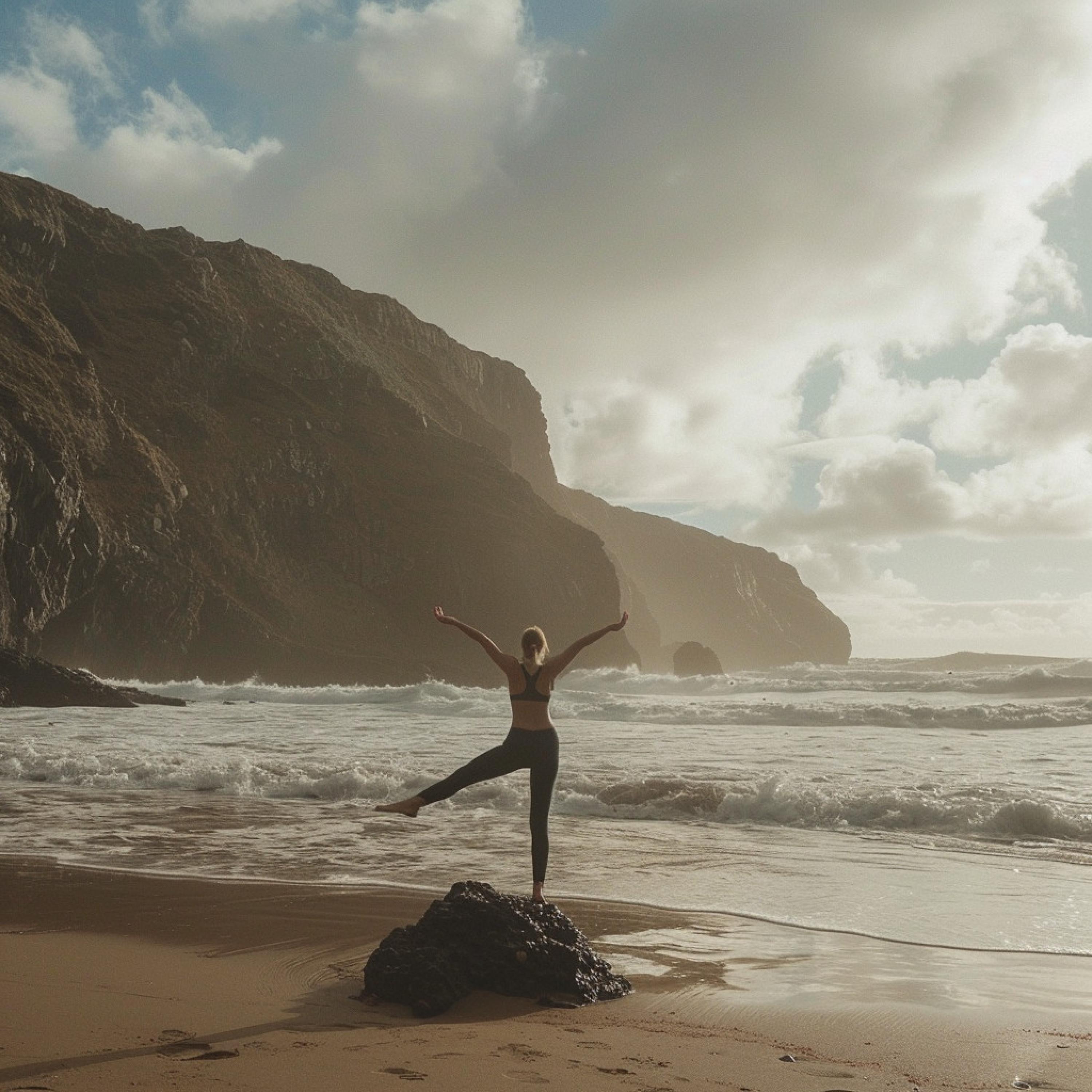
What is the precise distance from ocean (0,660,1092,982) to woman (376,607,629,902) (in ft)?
4.71

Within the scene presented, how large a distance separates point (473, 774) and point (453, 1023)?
1976mm

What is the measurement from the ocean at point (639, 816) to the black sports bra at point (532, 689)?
6.63 ft

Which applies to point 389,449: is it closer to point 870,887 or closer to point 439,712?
point 439,712

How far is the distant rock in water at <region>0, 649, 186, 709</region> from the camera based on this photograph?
90.6 feet

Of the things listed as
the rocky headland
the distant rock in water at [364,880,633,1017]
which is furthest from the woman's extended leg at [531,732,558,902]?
the rocky headland

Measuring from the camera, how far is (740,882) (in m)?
8.07

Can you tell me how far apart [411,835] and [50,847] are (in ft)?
11.0

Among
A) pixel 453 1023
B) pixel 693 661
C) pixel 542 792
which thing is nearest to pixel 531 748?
pixel 542 792

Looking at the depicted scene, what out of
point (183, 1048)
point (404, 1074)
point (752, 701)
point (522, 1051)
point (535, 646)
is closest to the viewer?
point (404, 1074)

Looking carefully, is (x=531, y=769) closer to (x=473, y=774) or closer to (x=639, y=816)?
(x=473, y=774)

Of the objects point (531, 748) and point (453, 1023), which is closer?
point (453, 1023)

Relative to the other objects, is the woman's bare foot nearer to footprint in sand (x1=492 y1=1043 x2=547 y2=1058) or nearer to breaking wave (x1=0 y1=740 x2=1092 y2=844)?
footprint in sand (x1=492 y1=1043 x2=547 y2=1058)

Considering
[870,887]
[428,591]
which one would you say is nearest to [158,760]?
[870,887]

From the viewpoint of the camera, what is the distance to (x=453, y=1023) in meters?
4.41
